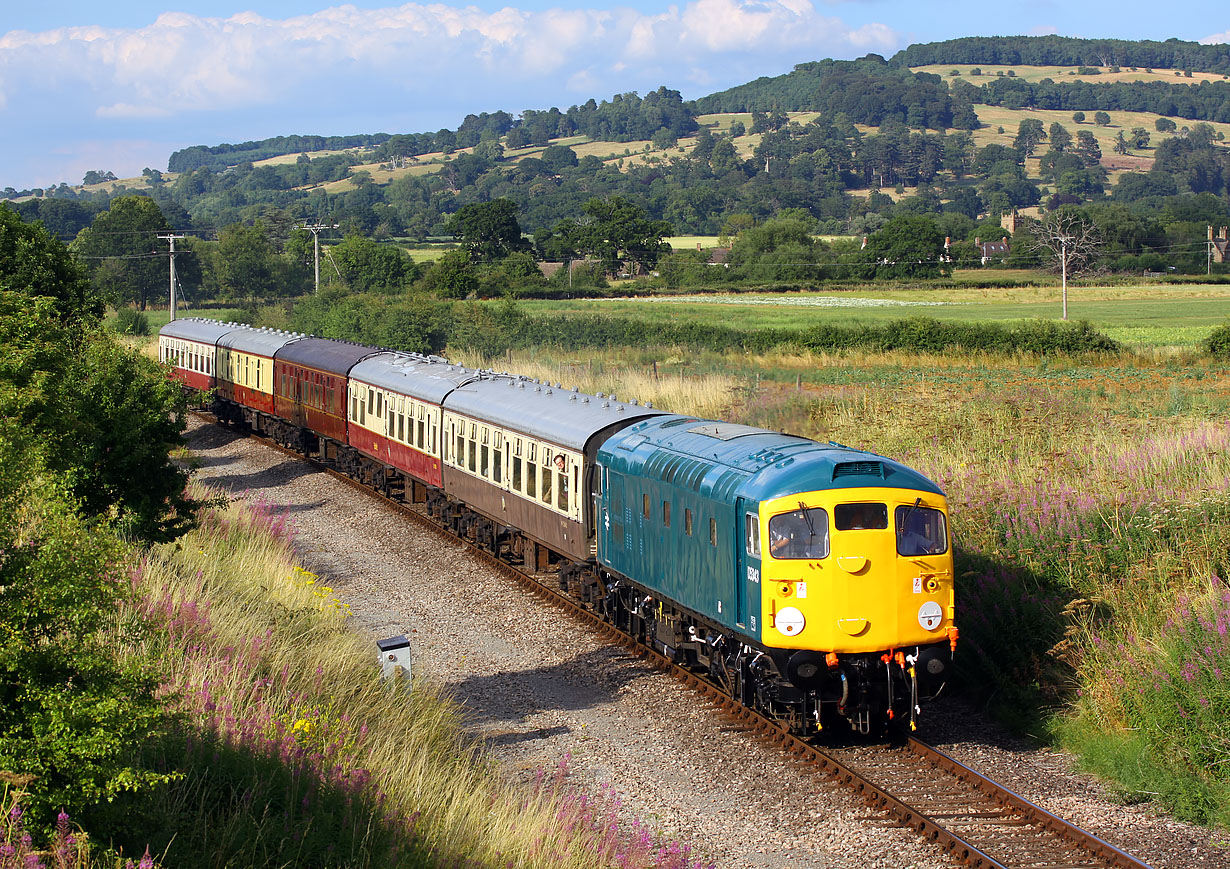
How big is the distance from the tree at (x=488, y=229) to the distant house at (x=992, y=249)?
4261 centimetres

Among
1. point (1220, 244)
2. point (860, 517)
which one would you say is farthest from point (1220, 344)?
point (1220, 244)

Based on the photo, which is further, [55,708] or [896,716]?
[896,716]

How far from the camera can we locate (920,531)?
1180 cm

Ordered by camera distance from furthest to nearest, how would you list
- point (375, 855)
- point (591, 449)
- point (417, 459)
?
point (417, 459) → point (591, 449) → point (375, 855)

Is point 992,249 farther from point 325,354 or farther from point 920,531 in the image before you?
point 920,531

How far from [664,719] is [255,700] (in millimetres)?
4800

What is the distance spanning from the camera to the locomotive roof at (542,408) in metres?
17.8

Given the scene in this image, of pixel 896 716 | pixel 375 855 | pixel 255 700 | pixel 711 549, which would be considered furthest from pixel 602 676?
pixel 375 855

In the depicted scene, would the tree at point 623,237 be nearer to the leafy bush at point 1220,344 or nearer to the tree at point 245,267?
the tree at point 245,267

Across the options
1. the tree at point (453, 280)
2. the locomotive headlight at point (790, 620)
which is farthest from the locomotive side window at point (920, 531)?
the tree at point (453, 280)

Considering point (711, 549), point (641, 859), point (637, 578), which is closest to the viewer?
point (641, 859)

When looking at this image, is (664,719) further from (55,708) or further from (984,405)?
(984,405)

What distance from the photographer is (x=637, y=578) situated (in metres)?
15.0

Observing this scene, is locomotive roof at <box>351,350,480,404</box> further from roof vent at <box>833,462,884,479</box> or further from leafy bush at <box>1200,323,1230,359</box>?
leafy bush at <box>1200,323,1230,359</box>
